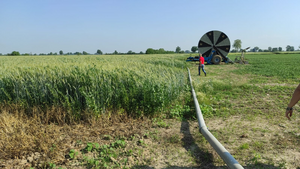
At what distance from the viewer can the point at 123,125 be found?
4.71m

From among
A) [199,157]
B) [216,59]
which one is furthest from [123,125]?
[216,59]

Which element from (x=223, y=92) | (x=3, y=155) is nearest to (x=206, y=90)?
(x=223, y=92)

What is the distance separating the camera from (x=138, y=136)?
13.6 ft

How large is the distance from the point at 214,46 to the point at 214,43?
35cm

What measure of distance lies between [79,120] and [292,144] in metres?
4.51

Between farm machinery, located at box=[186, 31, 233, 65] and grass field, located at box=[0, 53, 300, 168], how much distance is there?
1554 centimetres

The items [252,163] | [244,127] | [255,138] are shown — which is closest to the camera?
[252,163]

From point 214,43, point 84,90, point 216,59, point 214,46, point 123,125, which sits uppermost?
point 214,43

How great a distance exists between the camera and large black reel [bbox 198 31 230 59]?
69.7 feet

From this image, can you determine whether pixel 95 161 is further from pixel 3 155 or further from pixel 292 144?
pixel 292 144

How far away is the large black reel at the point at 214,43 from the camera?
836 inches

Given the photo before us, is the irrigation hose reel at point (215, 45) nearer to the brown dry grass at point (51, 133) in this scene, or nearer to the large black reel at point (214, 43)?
the large black reel at point (214, 43)

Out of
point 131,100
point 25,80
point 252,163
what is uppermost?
point 25,80

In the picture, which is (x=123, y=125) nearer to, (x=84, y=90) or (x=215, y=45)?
(x=84, y=90)
